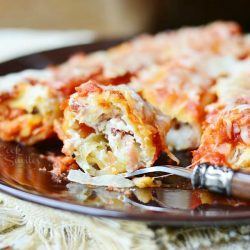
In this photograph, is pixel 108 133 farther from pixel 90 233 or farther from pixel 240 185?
pixel 240 185

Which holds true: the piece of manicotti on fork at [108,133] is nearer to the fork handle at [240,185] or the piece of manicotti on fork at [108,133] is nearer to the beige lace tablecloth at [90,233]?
the beige lace tablecloth at [90,233]

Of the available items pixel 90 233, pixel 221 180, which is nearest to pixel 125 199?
pixel 90 233

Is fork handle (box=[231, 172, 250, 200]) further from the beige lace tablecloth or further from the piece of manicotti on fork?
the piece of manicotti on fork

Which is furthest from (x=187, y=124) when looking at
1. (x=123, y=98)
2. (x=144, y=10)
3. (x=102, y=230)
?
(x=144, y=10)

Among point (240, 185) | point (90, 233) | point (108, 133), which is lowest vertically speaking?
point (90, 233)

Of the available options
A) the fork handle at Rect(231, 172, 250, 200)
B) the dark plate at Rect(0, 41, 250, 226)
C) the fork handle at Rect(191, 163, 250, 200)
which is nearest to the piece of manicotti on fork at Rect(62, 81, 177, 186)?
the dark plate at Rect(0, 41, 250, 226)

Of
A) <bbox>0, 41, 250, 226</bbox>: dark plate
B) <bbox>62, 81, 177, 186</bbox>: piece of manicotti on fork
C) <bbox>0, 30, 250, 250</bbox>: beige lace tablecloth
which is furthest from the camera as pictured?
<bbox>62, 81, 177, 186</bbox>: piece of manicotti on fork
